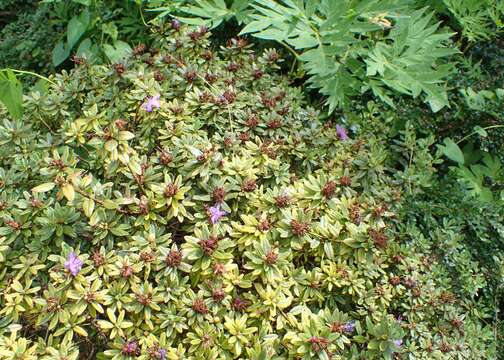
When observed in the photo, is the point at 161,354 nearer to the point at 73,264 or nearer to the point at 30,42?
the point at 73,264

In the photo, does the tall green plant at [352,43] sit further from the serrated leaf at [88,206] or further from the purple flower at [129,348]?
the purple flower at [129,348]

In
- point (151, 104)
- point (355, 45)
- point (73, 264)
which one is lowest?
point (73, 264)

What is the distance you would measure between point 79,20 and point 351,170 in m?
1.79

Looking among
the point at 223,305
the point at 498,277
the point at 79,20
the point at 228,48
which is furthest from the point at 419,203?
the point at 79,20

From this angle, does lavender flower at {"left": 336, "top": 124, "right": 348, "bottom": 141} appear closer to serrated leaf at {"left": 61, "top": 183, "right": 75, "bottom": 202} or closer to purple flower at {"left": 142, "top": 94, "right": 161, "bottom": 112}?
purple flower at {"left": 142, "top": 94, "right": 161, "bottom": 112}

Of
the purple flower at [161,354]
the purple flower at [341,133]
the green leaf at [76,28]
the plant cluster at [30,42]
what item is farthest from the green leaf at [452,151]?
the plant cluster at [30,42]

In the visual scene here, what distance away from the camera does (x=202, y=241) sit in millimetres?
1879

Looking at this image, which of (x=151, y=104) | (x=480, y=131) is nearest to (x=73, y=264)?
(x=151, y=104)

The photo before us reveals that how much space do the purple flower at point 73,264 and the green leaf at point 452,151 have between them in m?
1.67

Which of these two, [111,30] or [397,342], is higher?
[111,30]

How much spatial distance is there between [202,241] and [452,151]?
1.36m

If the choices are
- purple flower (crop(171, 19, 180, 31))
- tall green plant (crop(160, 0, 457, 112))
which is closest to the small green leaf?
tall green plant (crop(160, 0, 457, 112))

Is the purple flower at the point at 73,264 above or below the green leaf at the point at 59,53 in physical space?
above

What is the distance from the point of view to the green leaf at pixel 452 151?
8.55 ft
